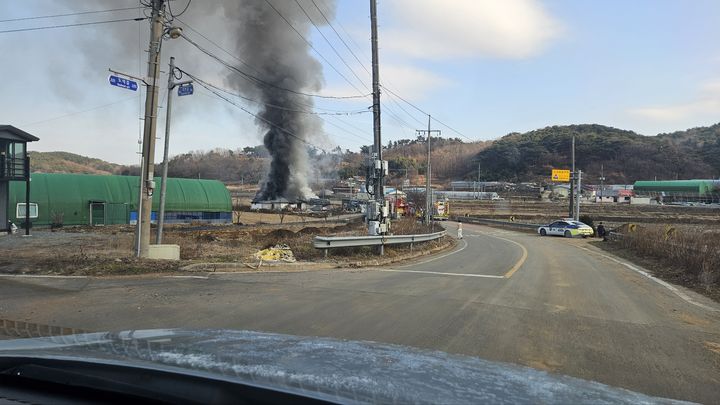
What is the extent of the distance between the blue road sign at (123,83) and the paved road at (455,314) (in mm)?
5304

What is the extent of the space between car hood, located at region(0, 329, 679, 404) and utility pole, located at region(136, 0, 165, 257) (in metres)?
11.6

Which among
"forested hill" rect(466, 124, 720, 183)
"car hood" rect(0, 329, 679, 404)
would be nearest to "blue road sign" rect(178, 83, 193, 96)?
"car hood" rect(0, 329, 679, 404)

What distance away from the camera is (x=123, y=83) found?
44.8 ft

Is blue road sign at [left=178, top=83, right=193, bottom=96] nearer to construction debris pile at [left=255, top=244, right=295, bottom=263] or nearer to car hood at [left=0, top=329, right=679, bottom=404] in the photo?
construction debris pile at [left=255, top=244, right=295, bottom=263]

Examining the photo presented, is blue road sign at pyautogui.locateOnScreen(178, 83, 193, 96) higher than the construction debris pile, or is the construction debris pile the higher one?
blue road sign at pyautogui.locateOnScreen(178, 83, 193, 96)

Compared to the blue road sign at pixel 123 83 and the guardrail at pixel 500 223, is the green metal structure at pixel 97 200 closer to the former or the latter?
the guardrail at pixel 500 223

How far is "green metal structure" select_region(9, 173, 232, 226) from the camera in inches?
1510

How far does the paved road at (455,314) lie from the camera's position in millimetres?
5730

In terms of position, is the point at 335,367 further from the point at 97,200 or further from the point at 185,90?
the point at 97,200

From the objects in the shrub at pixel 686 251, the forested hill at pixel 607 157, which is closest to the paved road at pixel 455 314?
the shrub at pixel 686 251

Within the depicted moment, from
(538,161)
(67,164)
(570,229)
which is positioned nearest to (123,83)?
(570,229)

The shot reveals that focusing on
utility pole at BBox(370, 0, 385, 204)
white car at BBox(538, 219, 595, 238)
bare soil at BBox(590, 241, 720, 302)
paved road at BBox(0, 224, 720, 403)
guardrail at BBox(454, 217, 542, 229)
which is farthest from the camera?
guardrail at BBox(454, 217, 542, 229)

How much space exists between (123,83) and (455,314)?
1056 cm

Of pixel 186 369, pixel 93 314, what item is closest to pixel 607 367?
pixel 186 369
